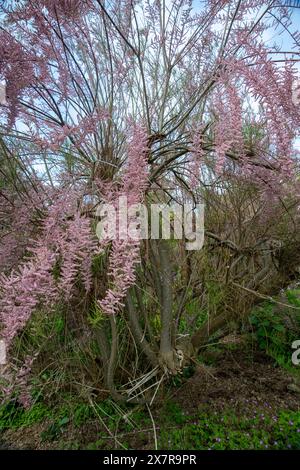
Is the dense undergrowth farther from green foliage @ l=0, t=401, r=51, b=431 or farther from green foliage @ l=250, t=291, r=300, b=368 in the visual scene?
green foliage @ l=250, t=291, r=300, b=368

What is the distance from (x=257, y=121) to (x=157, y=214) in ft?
3.32

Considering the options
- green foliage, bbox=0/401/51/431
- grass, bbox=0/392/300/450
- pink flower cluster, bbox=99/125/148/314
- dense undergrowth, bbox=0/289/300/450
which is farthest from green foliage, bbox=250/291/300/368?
pink flower cluster, bbox=99/125/148/314

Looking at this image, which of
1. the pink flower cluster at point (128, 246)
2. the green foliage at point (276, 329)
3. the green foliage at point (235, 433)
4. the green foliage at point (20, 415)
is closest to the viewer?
the pink flower cluster at point (128, 246)

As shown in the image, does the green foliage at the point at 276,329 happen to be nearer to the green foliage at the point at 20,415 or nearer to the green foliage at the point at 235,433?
the green foliage at the point at 235,433

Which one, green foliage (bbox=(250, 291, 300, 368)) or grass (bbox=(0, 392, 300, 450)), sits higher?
green foliage (bbox=(250, 291, 300, 368))

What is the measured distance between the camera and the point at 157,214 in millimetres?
2260

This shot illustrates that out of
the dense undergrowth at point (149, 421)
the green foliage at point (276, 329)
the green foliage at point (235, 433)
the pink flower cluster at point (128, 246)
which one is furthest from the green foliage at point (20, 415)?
the green foliage at point (276, 329)

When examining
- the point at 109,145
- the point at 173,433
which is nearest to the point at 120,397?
the point at 173,433

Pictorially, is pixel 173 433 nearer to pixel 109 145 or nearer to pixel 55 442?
pixel 55 442

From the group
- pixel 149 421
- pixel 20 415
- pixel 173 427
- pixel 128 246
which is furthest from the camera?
pixel 20 415

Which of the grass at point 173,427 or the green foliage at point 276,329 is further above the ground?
the green foliage at point 276,329

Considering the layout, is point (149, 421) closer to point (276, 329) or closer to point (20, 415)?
point (20, 415)

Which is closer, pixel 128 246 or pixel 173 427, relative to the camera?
pixel 128 246

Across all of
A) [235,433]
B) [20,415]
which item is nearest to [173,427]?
[235,433]
